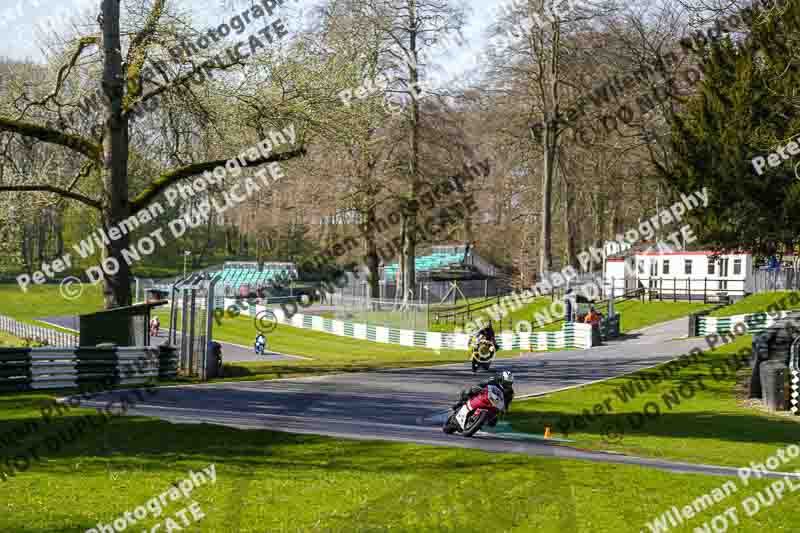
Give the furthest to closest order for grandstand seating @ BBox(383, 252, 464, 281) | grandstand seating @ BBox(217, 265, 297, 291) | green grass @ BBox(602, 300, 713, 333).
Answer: grandstand seating @ BBox(383, 252, 464, 281)
grandstand seating @ BBox(217, 265, 297, 291)
green grass @ BBox(602, 300, 713, 333)

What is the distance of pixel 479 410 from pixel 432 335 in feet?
94.7

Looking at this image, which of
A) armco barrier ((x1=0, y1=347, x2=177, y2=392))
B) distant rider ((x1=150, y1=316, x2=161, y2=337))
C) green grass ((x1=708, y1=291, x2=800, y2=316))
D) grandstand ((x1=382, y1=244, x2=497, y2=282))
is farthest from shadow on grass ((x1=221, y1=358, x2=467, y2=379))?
grandstand ((x1=382, y1=244, x2=497, y2=282))

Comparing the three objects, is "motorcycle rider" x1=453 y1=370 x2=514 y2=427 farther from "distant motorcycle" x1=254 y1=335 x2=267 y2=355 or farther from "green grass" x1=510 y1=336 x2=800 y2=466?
"distant motorcycle" x1=254 y1=335 x2=267 y2=355

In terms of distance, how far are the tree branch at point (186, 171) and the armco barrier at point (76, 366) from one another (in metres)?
4.36

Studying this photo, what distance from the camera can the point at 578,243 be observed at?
7212cm

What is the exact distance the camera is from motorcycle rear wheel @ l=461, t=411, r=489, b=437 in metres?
14.1

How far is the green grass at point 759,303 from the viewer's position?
1486 inches

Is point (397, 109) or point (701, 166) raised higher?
point (397, 109)

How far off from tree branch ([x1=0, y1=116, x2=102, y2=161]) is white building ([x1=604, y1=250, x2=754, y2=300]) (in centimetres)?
3017

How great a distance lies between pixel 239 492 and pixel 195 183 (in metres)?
16.4

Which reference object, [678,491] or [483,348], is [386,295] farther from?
[678,491]

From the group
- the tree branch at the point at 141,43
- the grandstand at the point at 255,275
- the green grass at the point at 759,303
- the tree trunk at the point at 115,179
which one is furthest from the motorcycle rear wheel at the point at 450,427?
the grandstand at the point at 255,275

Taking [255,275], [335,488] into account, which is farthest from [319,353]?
[335,488]

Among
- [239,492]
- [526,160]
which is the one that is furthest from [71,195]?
[526,160]
